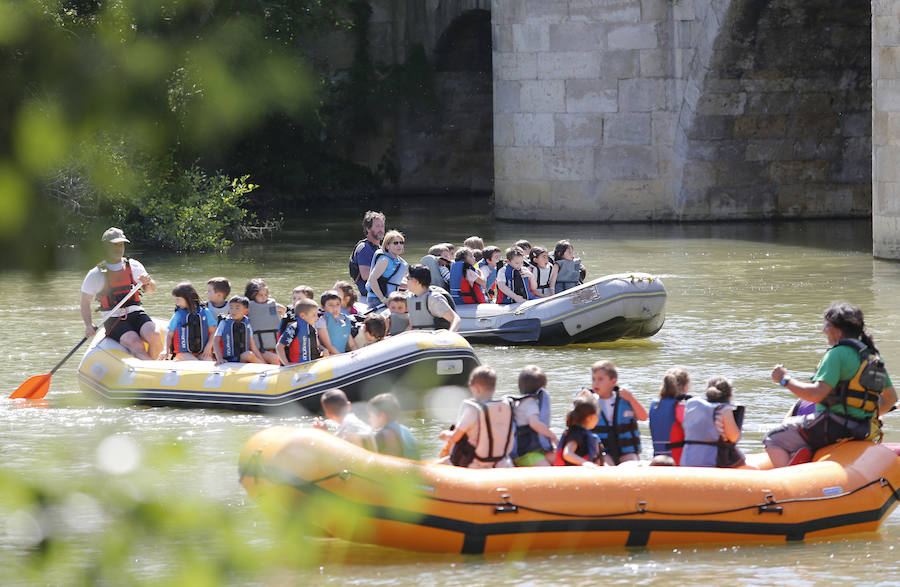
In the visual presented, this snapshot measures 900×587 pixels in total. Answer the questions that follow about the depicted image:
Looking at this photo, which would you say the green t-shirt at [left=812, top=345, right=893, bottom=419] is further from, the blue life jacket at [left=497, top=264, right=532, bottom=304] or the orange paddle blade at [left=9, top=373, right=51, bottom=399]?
the blue life jacket at [left=497, top=264, right=532, bottom=304]

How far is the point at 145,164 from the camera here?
170 centimetres

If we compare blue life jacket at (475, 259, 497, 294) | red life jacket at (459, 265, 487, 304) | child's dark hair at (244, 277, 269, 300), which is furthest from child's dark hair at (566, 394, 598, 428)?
blue life jacket at (475, 259, 497, 294)

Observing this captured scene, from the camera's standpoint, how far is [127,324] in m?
10.1

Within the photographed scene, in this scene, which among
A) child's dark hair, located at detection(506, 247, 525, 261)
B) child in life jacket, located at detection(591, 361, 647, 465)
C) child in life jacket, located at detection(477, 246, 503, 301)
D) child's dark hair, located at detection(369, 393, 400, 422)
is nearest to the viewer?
child's dark hair, located at detection(369, 393, 400, 422)

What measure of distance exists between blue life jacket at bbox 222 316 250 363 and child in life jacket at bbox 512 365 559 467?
3.16 metres

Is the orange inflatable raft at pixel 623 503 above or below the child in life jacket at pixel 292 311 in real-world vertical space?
below

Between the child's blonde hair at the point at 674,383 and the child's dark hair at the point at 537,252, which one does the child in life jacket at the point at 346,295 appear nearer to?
the child's dark hair at the point at 537,252

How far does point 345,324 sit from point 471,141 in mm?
22323

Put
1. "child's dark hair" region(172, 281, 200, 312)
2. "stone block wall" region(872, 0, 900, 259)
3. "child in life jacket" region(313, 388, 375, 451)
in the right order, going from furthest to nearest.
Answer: "stone block wall" region(872, 0, 900, 259), "child's dark hair" region(172, 281, 200, 312), "child in life jacket" region(313, 388, 375, 451)

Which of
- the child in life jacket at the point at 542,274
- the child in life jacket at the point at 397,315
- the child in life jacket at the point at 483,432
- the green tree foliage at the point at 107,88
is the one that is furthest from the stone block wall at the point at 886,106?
the green tree foliage at the point at 107,88

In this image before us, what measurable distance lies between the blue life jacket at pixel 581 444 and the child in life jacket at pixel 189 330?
377 cm

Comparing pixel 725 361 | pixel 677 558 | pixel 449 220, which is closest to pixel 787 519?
pixel 677 558

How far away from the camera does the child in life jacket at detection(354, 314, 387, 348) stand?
926 cm

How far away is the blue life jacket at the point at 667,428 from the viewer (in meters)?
6.66
